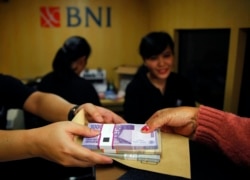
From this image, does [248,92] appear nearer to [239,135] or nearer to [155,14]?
[239,135]

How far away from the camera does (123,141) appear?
612 mm

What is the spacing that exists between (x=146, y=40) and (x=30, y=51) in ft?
6.44

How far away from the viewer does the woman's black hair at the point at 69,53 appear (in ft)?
5.77

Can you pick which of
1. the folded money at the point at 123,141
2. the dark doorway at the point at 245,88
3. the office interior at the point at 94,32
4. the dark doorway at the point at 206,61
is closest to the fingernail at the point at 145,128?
the folded money at the point at 123,141

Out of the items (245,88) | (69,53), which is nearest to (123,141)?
(245,88)

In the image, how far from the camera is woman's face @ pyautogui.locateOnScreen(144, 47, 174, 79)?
5.38ft

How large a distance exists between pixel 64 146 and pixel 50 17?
8.94 ft

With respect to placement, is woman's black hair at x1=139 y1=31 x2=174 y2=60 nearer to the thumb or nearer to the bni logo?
the thumb

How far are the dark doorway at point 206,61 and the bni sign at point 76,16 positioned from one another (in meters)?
1.26

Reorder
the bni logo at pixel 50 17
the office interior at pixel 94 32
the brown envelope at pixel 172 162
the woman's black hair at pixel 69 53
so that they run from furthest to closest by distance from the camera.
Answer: the bni logo at pixel 50 17
the office interior at pixel 94 32
the woman's black hair at pixel 69 53
the brown envelope at pixel 172 162

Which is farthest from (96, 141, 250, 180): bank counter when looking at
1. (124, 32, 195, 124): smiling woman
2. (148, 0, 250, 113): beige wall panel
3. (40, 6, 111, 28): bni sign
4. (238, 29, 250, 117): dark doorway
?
(40, 6, 111, 28): bni sign

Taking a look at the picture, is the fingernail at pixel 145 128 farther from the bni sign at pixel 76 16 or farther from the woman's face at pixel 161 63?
the bni sign at pixel 76 16

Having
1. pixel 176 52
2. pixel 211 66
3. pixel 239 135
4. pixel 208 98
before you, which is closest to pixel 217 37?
pixel 211 66

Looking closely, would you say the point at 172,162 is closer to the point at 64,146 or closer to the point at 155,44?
the point at 64,146
